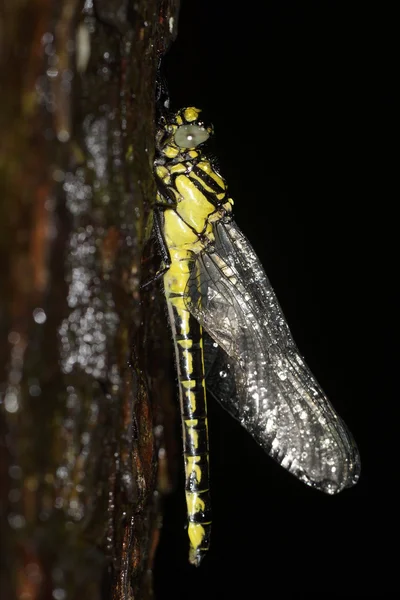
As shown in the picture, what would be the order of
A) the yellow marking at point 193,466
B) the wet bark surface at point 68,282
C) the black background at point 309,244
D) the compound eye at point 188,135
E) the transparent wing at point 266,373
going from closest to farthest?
the wet bark surface at point 68,282 → the compound eye at point 188,135 → the yellow marking at point 193,466 → the transparent wing at point 266,373 → the black background at point 309,244

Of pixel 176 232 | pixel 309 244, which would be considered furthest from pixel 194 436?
pixel 309 244

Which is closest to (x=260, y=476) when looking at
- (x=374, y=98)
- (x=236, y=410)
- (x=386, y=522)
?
(x=386, y=522)

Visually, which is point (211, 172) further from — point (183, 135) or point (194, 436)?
point (194, 436)

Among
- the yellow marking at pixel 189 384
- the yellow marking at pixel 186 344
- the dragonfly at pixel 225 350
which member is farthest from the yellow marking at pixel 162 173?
the yellow marking at pixel 189 384

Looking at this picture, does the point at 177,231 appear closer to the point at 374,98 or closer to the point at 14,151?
the point at 14,151

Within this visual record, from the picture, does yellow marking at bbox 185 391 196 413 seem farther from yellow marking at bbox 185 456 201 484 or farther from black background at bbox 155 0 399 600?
black background at bbox 155 0 399 600

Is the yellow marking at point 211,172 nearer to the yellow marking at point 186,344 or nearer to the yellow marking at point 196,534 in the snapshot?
the yellow marking at point 186,344
